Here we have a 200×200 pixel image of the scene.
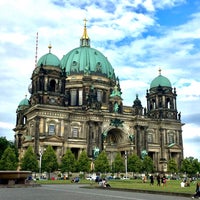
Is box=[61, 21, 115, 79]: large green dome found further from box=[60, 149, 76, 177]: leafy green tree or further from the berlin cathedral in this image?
box=[60, 149, 76, 177]: leafy green tree

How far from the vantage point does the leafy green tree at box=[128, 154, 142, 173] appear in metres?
82.1

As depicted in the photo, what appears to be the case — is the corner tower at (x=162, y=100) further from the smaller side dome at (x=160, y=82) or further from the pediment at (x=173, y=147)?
the pediment at (x=173, y=147)

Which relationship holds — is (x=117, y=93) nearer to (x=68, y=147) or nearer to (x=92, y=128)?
(x=92, y=128)

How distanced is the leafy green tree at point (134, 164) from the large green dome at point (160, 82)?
27.8 meters

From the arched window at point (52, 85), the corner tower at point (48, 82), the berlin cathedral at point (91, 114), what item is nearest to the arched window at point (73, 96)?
the berlin cathedral at point (91, 114)

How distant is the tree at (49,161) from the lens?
71.2 meters

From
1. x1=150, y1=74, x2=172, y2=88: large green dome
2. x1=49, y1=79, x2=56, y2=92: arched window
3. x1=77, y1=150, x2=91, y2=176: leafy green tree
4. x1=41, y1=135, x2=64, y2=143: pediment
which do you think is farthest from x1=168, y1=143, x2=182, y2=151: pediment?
x1=49, y1=79, x2=56, y2=92: arched window

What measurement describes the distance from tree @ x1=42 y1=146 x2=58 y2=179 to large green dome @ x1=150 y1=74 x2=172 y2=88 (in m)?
43.4

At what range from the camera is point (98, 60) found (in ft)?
337

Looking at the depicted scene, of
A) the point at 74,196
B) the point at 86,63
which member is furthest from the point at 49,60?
the point at 74,196

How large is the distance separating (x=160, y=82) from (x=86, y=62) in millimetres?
22704

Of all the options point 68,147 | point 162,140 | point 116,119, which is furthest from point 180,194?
point 162,140

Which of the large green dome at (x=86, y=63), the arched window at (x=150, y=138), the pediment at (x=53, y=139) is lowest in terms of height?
the pediment at (x=53, y=139)

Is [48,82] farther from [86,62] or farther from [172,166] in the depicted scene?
[172,166]
